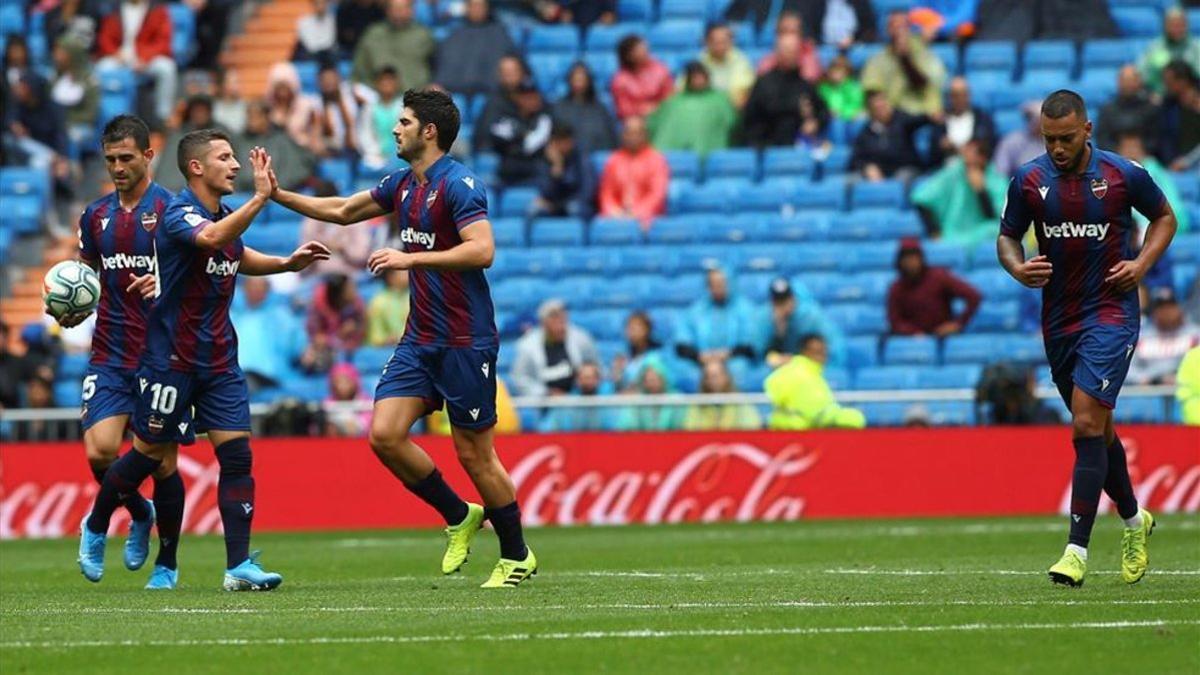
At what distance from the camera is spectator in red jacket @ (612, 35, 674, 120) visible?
27367 millimetres

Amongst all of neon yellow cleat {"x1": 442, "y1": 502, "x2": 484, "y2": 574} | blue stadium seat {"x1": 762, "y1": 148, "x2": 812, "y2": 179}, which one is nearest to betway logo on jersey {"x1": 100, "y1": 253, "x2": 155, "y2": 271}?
neon yellow cleat {"x1": 442, "y1": 502, "x2": 484, "y2": 574}

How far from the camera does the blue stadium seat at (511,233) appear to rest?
26.6 meters

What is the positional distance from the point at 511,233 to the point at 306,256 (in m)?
13.9

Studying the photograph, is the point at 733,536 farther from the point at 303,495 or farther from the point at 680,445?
the point at 303,495

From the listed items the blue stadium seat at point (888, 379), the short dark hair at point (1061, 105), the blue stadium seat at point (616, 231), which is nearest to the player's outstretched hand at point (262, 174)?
the short dark hair at point (1061, 105)

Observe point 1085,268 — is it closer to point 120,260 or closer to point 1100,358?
point 1100,358

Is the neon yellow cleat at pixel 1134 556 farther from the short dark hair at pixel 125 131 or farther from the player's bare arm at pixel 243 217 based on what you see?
the short dark hair at pixel 125 131

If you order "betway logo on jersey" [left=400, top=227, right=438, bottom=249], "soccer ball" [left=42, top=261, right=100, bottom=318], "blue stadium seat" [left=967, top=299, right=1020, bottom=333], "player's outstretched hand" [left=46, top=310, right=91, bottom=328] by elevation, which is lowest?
"blue stadium seat" [left=967, top=299, right=1020, bottom=333]

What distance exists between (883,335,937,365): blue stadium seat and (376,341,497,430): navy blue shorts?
38.9 feet

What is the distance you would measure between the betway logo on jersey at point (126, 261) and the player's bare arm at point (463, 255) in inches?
62.6

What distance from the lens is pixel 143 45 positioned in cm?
2928

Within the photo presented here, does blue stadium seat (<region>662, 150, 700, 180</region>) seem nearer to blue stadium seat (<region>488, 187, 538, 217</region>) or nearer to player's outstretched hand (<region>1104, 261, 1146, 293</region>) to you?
blue stadium seat (<region>488, 187, 538, 217</region>)

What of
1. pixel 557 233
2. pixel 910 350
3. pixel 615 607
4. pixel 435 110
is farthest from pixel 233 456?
pixel 557 233

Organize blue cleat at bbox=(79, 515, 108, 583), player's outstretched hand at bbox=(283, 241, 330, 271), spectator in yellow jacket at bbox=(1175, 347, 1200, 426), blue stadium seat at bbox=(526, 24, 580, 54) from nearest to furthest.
Result: player's outstretched hand at bbox=(283, 241, 330, 271)
blue cleat at bbox=(79, 515, 108, 583)
spectator in yellow jacket at bbox=(1175, 347, 1200, 426)
blue stadium seat at bbox=(526, 24, 580, 54)
